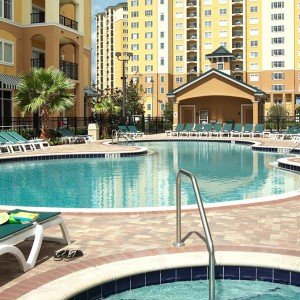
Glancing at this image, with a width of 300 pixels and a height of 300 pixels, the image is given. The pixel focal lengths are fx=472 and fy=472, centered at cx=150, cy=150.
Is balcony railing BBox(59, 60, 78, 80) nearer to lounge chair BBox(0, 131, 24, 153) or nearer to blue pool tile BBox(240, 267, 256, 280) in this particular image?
lounge chair BBox(0, 131, 24, 153)

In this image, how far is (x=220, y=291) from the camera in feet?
17.9

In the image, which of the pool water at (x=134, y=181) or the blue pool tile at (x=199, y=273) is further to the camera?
the pool water at (x=134, y=181)

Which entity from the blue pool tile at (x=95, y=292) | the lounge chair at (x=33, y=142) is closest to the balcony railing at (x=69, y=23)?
the lounge chair at (x=33, y=142)

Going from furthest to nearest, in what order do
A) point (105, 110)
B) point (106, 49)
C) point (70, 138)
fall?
point (106, 49), point (105, 110), point (70, 138)

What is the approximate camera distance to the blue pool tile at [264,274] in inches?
222

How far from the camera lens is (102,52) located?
179 meters

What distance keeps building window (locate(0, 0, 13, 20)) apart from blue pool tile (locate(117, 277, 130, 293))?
29.5 metres

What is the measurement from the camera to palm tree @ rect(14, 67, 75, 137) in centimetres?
2627

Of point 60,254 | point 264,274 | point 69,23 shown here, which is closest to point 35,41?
point 69,23

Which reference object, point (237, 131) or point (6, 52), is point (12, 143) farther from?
point (237, 131)

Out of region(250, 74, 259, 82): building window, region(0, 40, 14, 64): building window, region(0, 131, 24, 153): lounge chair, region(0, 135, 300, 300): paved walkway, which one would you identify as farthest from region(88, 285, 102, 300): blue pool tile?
region(250, 74, 259, 82): building window

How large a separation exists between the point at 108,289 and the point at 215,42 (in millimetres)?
91287

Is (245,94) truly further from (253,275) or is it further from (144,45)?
(144,45)

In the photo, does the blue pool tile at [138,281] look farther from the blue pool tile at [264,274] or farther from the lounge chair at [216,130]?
the lounge chair at [216,130]
